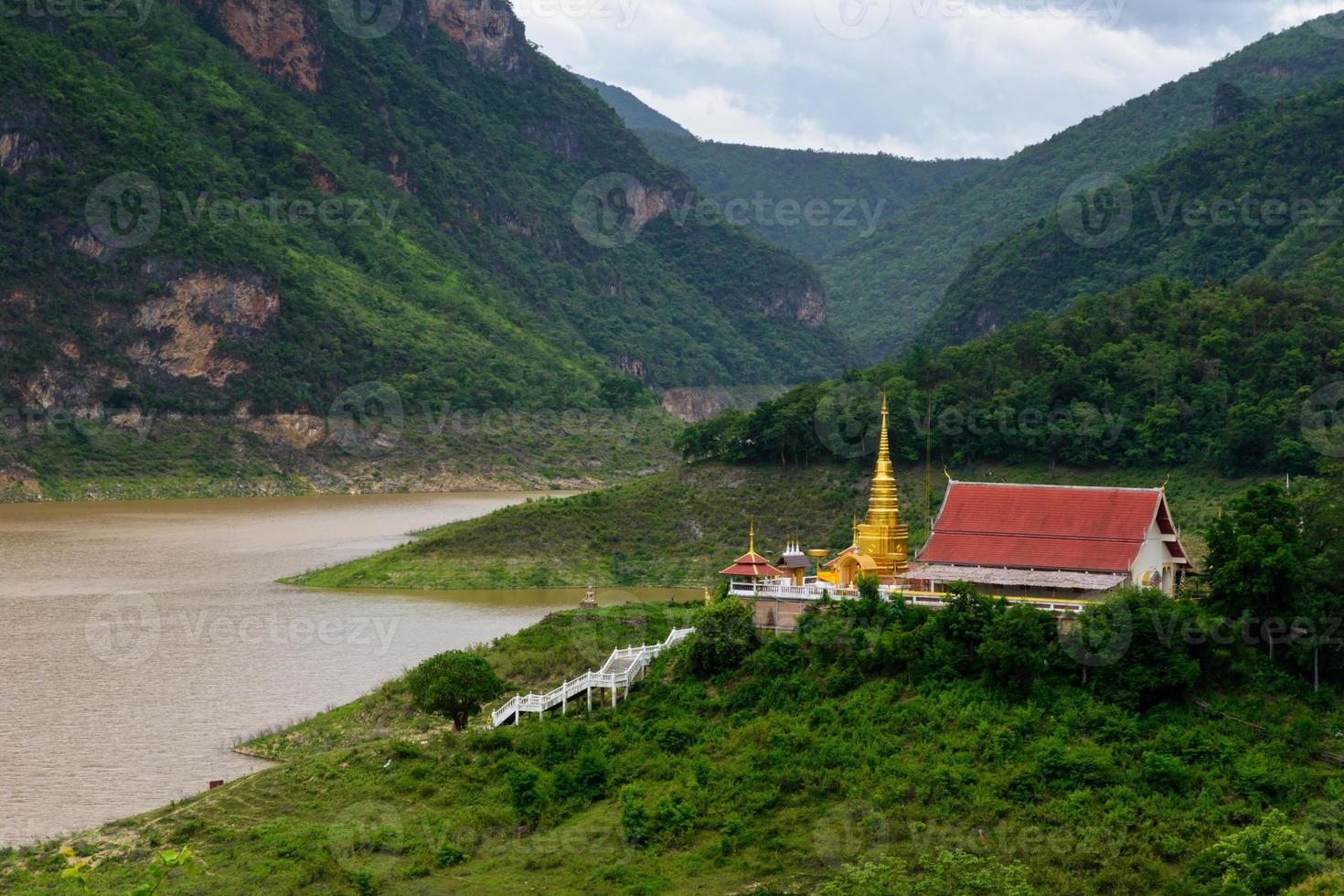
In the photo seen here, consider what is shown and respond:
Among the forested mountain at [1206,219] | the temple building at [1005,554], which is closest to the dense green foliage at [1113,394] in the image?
the forested mountain at [1206,219]

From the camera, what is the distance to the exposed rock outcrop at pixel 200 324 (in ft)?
424

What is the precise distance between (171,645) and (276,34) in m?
129

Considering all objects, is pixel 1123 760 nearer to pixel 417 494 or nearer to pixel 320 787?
pixel 320 787

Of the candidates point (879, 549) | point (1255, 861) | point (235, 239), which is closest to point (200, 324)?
point (235, 239)

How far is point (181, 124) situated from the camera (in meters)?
150

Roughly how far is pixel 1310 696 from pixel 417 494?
319ft

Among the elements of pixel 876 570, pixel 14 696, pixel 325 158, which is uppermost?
pixel 325 158

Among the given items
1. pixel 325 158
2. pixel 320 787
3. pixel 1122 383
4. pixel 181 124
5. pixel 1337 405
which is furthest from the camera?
pixel 325 158

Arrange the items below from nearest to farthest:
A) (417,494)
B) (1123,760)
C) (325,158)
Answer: (1123,760) < (417,494) < (325,158)

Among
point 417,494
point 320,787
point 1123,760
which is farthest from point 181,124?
point 1123,760

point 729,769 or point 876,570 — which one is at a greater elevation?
point 876,570

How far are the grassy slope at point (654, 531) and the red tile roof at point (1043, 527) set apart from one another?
90.2 ft

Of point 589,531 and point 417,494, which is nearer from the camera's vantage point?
point 589,531

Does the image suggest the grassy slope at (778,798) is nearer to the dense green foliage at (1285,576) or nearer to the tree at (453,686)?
the dense green foliage at (1285,576)
